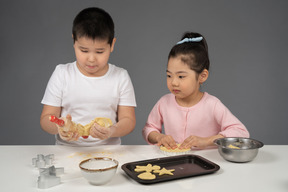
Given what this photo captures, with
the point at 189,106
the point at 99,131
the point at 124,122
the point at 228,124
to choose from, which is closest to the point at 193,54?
the point at 189,106

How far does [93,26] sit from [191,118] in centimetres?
71

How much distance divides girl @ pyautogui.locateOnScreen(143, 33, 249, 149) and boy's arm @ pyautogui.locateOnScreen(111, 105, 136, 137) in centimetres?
10

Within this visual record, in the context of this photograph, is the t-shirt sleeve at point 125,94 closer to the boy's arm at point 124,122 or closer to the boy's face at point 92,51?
the boy's arm at point 124,122

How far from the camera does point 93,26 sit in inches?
61.9

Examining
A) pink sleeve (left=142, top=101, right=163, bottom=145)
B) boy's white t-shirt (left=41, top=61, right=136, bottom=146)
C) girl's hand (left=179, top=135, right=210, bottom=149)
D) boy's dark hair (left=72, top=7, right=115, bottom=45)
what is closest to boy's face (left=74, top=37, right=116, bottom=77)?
boy's dark hair (left=72, top=7, right=115, bottom=45)

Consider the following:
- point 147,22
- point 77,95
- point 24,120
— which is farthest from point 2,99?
point 77,95

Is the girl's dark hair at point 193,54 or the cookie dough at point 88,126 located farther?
the girl's dark hair at point 193,54

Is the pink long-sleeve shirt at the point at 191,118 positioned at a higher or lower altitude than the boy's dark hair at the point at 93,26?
lower

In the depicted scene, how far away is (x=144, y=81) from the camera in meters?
3.31

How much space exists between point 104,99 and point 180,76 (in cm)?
42

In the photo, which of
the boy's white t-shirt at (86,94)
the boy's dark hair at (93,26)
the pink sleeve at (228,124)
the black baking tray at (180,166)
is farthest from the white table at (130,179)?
the boy's dark hair at (93,26)

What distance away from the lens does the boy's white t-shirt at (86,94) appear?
70.3 inches

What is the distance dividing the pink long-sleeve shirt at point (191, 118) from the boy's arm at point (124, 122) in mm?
102

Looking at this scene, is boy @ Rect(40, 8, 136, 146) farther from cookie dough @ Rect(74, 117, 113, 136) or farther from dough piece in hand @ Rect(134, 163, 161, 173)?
dough piece in hand @ Rect(134, 163, 161, 173)
